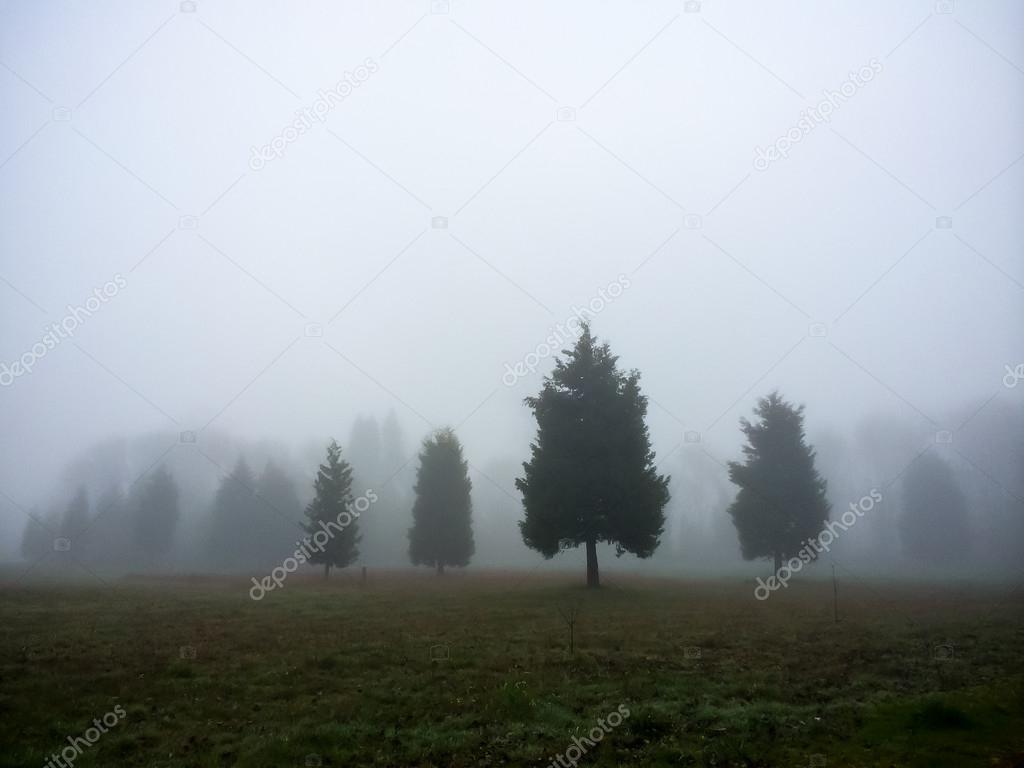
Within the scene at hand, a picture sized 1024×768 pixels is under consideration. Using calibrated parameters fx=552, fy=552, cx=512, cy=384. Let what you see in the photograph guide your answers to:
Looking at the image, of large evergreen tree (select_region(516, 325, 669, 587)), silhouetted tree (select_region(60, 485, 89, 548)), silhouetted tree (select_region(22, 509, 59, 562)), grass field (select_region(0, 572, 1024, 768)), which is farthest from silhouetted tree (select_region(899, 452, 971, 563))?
silhouetted tree (select_region(22, 509, 59, 562))

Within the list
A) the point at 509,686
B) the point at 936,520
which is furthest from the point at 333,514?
the point at 936,520

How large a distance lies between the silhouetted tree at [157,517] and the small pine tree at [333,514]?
87.1 feet

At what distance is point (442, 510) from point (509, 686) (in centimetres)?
3344

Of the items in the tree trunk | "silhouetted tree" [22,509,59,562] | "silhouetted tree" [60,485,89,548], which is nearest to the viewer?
the tree trunk

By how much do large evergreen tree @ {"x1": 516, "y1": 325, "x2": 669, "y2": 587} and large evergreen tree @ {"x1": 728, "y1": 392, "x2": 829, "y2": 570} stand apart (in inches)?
494

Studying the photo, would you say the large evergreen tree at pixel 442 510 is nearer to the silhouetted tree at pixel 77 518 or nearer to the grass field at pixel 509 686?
the grass field at pixel 509 686

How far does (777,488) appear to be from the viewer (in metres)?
38.5

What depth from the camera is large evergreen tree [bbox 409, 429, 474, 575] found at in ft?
143

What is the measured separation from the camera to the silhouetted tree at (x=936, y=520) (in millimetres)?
61200

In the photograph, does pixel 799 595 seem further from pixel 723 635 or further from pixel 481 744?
pixel 481 744

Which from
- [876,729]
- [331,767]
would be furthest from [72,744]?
[876,729]

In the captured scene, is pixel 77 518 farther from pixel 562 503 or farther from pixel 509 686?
pixel 509 686

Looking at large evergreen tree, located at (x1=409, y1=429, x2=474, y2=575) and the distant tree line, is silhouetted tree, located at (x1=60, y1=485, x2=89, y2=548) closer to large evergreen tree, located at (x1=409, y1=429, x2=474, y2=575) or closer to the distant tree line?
the distant tree line

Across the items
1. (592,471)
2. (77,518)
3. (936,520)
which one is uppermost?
(592,471)
